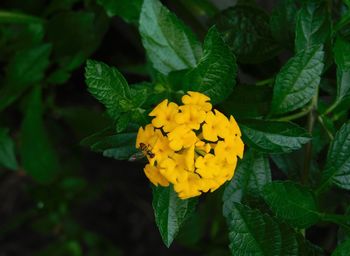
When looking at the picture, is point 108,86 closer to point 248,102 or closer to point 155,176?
point 155,176

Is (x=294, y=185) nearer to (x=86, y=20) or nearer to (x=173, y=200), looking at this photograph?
(x=173, y=200)

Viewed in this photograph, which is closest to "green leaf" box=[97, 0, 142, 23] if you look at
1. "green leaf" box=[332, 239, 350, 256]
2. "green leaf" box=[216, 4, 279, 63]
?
"green leaf" box=[216, 4, 279, 63]

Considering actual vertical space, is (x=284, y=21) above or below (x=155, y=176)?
above

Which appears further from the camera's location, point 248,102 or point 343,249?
point 248,102

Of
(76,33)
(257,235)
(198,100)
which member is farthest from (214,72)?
(76,33)

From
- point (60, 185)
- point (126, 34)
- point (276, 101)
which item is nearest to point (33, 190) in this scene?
point (60, 185)

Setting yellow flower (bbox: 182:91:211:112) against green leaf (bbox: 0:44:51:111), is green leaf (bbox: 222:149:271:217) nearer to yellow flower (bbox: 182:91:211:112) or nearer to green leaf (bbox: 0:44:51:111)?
yellow flower (bbox: 182:91:211:112)

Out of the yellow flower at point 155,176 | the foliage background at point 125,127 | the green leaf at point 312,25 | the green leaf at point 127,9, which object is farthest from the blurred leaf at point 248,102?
the green leaf at point 127,9
